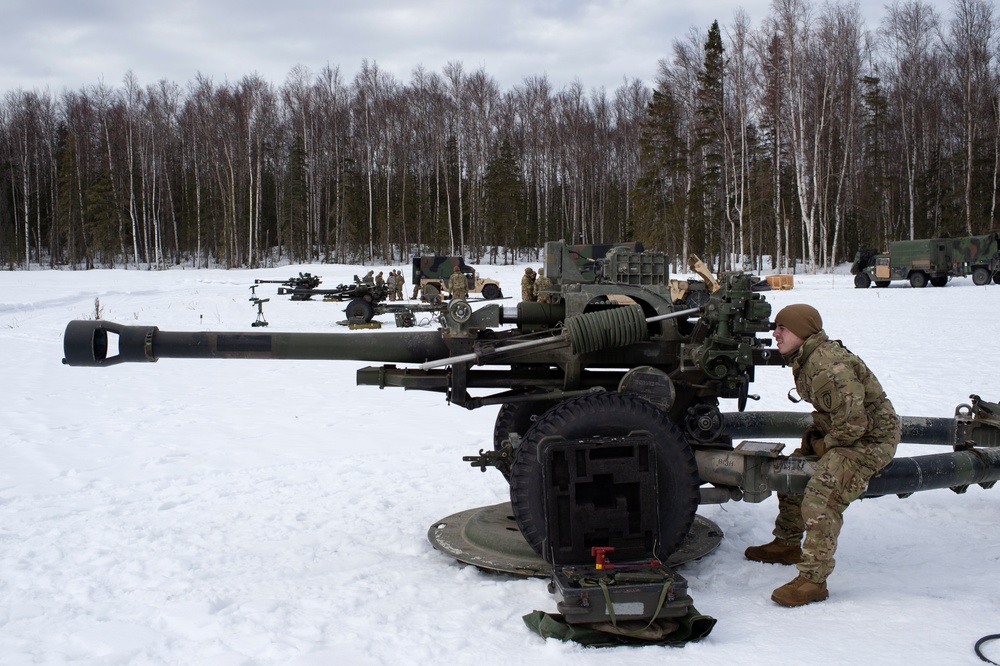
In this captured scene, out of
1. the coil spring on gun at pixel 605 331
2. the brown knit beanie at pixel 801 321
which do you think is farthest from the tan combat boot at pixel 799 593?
the coil spring on gun at pixel 605 331

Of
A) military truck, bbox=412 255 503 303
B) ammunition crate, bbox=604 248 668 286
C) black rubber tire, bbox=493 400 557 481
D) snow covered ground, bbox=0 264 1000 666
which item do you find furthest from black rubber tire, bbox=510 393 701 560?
military truck, bbox=412 255 503 303

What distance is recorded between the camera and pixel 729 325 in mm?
4062

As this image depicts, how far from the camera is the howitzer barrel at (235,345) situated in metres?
4.26

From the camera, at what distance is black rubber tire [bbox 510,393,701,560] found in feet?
12.4

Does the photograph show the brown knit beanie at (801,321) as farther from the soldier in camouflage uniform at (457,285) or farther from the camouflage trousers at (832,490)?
the soldier in camouflage uniform at (457,285)

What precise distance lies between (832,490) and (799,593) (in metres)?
0.51

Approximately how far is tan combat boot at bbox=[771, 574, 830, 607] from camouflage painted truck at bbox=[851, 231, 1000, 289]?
1007 inches

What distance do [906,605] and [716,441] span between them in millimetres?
1157

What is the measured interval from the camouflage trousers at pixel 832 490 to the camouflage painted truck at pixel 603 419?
172 mm

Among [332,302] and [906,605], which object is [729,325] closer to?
[906,605]

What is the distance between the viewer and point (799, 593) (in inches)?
146

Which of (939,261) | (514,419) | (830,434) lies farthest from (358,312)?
(939,261)

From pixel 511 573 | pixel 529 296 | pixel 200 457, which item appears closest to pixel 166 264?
pixel 529 296

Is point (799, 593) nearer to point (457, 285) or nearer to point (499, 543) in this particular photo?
point (499, 543)
